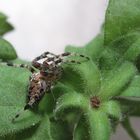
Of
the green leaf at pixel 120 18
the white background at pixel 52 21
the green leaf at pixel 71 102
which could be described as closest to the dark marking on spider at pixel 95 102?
the green leaf at pixel 71 102

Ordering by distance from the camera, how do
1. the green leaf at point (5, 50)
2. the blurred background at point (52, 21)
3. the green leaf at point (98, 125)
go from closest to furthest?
1. the green leaf at point (98, 125)
2. the green leaf at point (5, 50)
3. the blurred background at point (52, 21)

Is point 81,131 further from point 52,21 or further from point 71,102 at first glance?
point 52,21

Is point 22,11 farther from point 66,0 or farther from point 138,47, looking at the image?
point 138,47

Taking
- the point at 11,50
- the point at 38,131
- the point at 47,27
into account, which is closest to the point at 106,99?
the point at 38,131

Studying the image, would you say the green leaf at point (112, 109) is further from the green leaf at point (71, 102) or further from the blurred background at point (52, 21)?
A: the blurred background at point (52, 21)

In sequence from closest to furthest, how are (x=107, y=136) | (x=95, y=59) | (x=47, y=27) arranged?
(x=107, y=136) < (x=95, y=59) < (x=47, y=27)

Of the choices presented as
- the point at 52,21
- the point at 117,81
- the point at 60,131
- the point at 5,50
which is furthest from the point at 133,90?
the point at 52,21

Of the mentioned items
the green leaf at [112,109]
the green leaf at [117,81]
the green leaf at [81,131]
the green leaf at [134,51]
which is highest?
the green leaf at [134,51]
